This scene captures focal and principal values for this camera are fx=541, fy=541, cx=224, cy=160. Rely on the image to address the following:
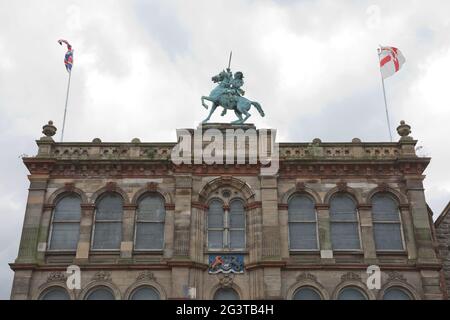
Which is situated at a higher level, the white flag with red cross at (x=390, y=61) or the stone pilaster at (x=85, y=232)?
the white flag with red cross at (x=390, y=61)

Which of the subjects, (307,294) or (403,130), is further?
(403,130)

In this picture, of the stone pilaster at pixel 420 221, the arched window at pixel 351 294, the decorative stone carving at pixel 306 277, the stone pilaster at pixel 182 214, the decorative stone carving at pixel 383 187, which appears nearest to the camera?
the arched window at pixel 351 294

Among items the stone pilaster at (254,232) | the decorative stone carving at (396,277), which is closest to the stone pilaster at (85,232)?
the stone pilaster at (254,232)

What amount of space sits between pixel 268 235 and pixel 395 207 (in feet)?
21.3

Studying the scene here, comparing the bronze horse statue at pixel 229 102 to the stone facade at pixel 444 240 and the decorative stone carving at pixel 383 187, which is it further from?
the stone facade at pixel 444 240

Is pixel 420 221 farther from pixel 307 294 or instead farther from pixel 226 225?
pixel 226 225

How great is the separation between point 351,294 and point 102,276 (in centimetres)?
1132

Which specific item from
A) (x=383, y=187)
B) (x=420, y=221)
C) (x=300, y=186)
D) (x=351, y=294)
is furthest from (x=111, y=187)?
(x=420, y=221)

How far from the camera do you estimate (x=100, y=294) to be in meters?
24.5

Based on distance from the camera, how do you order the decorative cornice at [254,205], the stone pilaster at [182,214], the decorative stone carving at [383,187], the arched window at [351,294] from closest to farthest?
1. the arched window at [351,294]
2. the stone pilaster at [182,214]
3. the decorative cornice at [254,205]
4. the decorative stone carving at [383,187]

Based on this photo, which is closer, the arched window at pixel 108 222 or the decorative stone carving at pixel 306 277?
the decorative stone carving at pixel 306 277

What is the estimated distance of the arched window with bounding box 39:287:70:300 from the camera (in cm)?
2436

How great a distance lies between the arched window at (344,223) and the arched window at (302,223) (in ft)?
3.02

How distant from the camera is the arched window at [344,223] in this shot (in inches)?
1007
